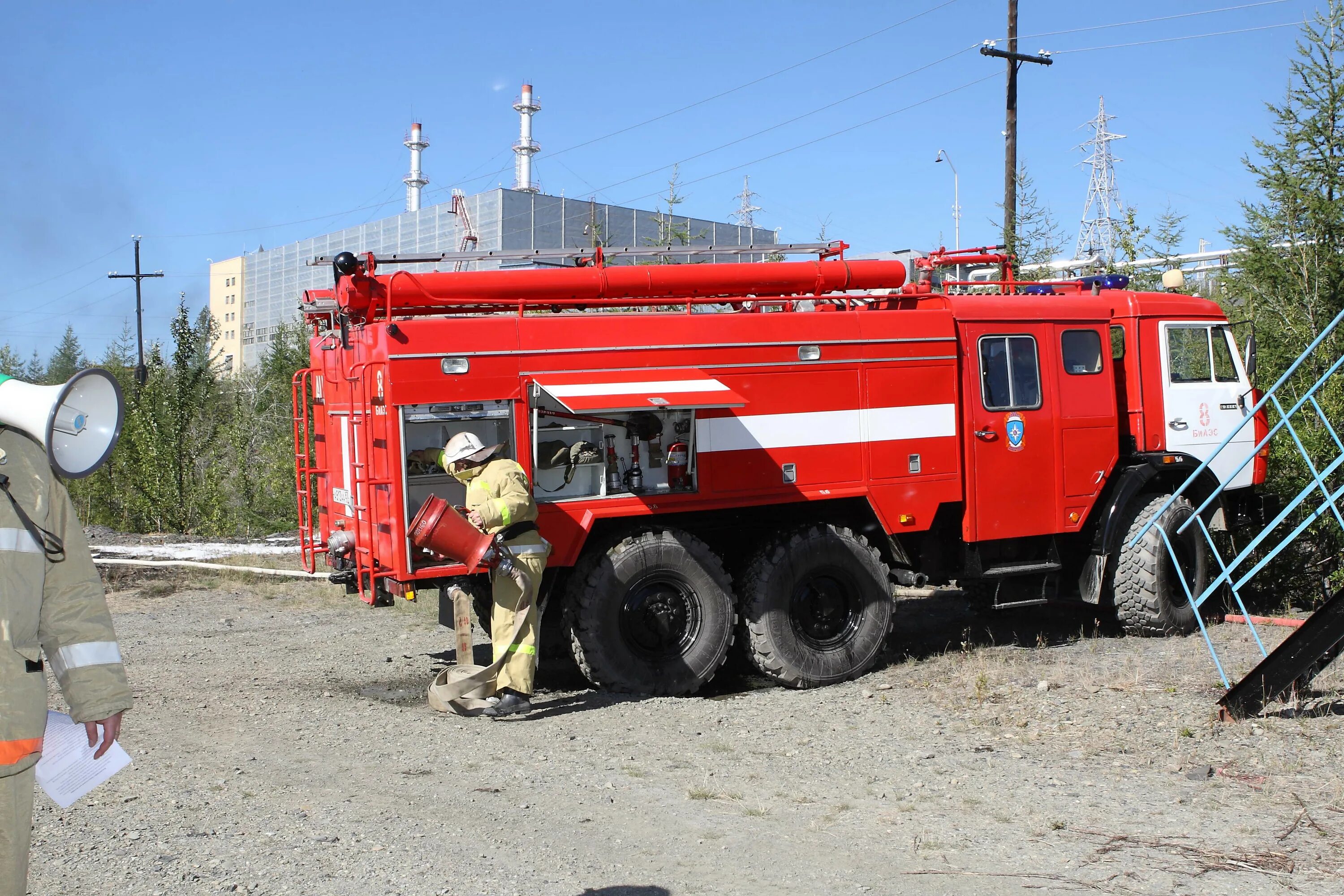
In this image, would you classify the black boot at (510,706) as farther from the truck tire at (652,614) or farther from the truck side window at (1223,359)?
the truck side window at (1223,359)

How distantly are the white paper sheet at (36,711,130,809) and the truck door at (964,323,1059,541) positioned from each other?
711 cm

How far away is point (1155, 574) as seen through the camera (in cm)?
974

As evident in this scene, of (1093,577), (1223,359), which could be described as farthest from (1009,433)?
(1223,359)

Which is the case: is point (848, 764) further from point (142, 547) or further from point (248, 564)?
point (142, 547)

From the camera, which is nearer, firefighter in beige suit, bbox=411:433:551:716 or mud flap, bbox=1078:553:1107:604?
firefighter in beige suit, bbox=411:433:551:716

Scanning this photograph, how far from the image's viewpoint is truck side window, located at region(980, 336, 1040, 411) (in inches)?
368

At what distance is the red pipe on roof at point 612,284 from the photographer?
8.14 m

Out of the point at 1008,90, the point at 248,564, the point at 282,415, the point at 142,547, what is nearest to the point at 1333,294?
the point at 1008,90

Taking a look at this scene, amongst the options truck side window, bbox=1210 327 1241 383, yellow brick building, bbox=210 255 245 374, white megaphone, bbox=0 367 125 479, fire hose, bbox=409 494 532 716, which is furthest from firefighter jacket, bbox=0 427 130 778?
yellow brick building, bbox=210 255 245 374

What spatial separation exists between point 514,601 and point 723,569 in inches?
66.6

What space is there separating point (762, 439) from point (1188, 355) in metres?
4.51

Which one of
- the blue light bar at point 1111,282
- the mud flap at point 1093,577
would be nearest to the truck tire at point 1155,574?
the mud flap at point 1093,577

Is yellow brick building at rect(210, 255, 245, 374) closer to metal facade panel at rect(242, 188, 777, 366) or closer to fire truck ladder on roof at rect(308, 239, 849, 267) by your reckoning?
metal facade panel at rect(242, 188, 777, 366)

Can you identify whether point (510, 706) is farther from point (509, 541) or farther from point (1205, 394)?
point (1205, 394)
